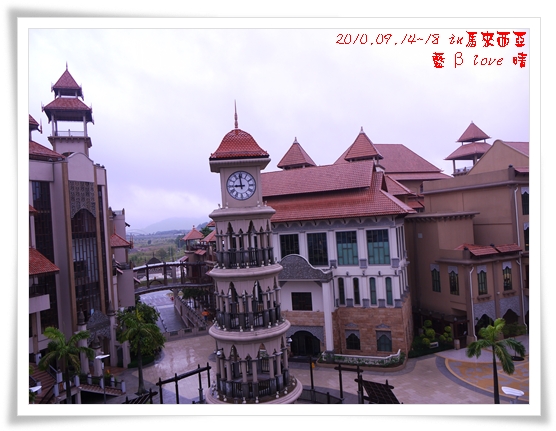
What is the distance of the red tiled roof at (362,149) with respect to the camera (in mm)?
23484

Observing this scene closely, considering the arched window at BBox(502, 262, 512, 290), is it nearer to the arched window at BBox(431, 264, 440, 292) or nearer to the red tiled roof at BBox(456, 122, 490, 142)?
the arched window at BBox(431, 264, 440, 292)

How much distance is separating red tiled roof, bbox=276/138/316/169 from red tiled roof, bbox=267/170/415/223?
6.46 meters

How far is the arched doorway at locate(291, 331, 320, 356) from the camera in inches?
745

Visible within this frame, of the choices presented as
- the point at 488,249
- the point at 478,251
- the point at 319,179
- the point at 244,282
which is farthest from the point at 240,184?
the point at 488,249

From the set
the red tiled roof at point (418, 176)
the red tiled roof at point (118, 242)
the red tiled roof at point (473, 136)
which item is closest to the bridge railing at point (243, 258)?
the red tiled roof at point (118, 242)

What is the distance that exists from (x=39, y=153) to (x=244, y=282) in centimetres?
1088

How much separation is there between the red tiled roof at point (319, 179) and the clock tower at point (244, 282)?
8.32 metres

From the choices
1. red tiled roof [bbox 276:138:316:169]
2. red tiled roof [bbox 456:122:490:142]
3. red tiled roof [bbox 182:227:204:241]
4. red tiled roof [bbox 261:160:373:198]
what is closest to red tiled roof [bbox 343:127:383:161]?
red tiled roof [bbox 276:138:316:169]

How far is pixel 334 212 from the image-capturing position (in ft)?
61.2

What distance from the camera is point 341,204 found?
18938 millimetres

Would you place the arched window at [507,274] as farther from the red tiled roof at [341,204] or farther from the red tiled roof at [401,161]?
the red tiled roof at [401,161]

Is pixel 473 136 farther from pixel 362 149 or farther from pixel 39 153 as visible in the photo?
pixel 39 153
